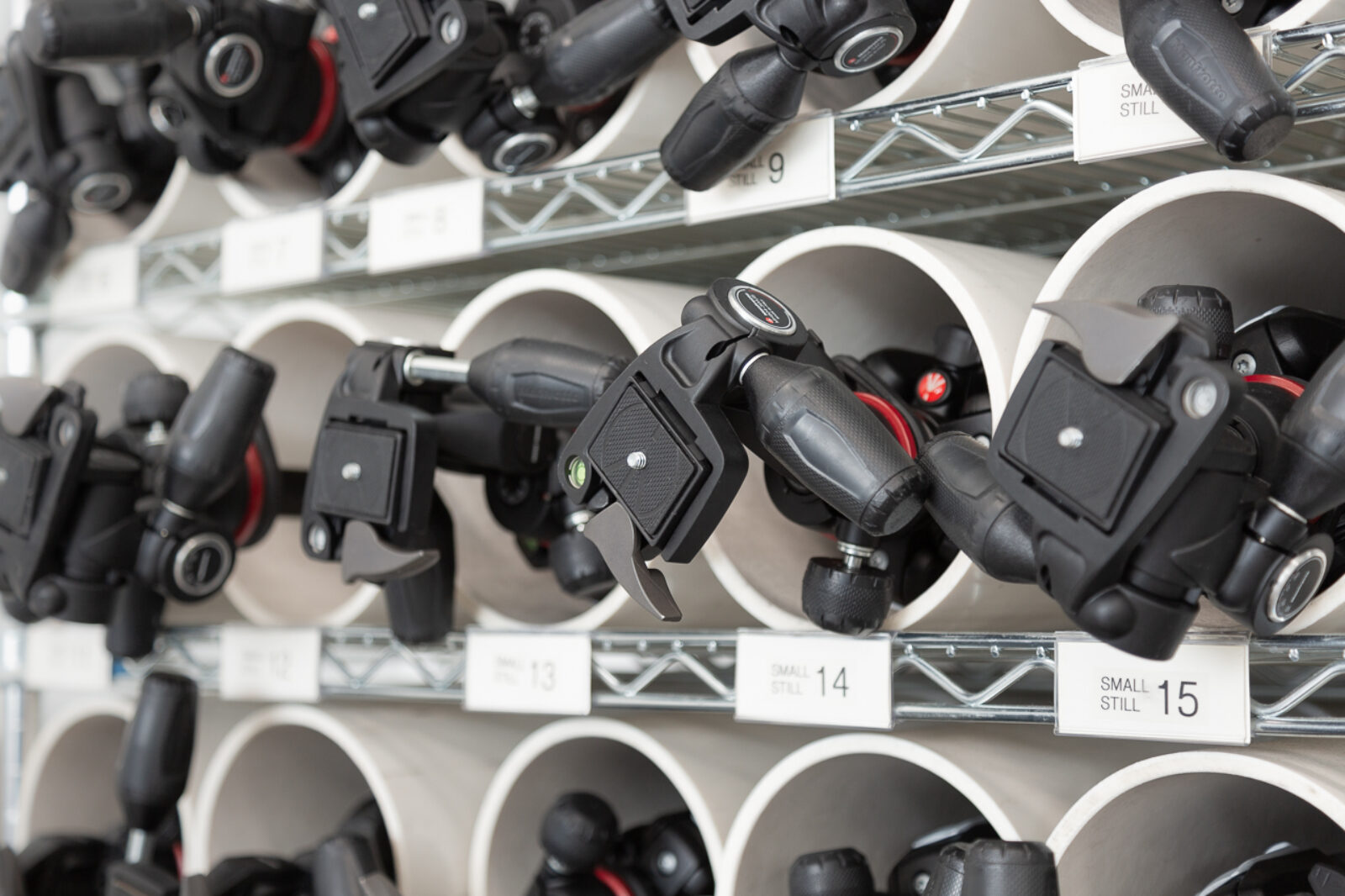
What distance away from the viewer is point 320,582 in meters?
1.55

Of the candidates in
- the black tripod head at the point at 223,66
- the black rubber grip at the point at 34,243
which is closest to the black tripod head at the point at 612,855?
the black tripod head at the point at 223,66

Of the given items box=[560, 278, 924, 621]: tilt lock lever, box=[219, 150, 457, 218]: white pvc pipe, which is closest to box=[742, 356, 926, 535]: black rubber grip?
box=[560, 278, 924, 621]: tilt lock lever

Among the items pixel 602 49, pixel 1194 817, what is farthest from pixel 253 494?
pixel 1194 817

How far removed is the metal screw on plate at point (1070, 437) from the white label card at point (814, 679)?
1.01 feet

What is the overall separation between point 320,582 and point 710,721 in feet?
1.80

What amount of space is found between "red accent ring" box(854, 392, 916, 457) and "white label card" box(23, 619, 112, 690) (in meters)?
0.93

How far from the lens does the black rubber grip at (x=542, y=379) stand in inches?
39.3

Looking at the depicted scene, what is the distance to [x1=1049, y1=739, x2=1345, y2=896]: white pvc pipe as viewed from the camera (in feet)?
2.70

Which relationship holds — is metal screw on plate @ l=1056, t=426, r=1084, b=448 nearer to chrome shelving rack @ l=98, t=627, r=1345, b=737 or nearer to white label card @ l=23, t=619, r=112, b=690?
chrome shelving rack @ l=98, t=627, r=1345, b=737

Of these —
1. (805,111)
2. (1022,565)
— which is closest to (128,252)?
(805,111)

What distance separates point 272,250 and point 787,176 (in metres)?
0.61

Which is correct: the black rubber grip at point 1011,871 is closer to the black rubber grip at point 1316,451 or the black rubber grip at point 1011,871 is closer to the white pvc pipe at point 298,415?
the black rubber grip at point 1316,451

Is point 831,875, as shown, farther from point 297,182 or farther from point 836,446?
point 297,182

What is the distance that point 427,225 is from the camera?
1.30 m
